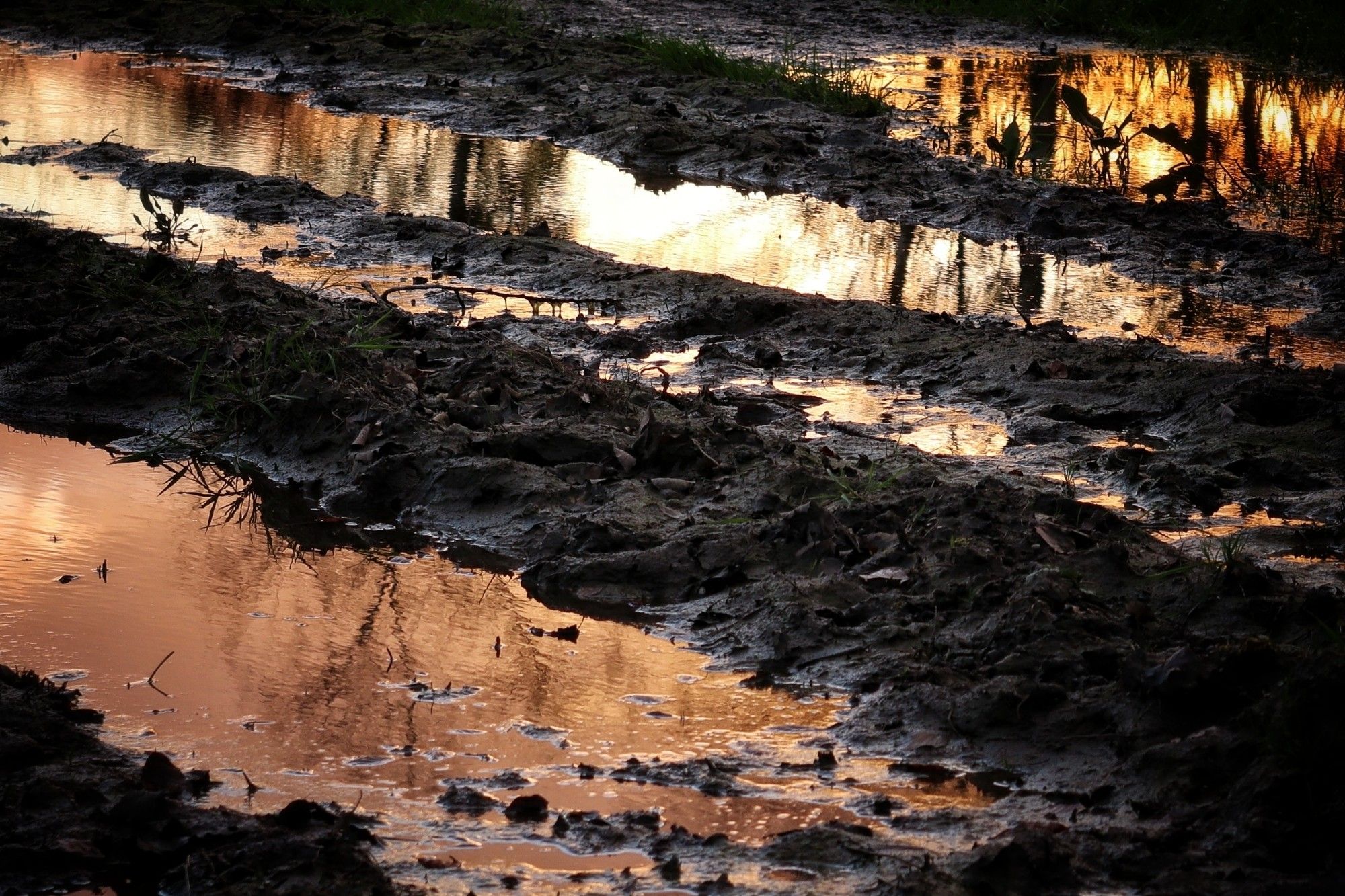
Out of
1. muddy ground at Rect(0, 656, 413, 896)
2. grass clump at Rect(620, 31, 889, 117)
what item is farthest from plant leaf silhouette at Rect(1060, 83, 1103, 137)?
muddy ground at Rect(0, 656, 413, 896)

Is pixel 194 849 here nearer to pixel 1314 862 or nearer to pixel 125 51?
pixel 1314 862

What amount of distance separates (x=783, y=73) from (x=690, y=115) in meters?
1.35

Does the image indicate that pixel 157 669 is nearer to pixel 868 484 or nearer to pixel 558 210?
pixel 868 484

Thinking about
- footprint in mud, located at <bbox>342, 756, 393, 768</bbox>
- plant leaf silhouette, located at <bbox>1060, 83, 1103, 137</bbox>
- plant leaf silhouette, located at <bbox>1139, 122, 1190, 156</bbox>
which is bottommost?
footprint in mud, located at <bbox>342, 756, 393, 768</bbox>

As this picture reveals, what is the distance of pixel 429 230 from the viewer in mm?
7586

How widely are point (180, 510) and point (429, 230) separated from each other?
332 cm

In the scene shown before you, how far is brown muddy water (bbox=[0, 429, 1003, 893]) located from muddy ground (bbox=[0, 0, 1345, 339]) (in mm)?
4343

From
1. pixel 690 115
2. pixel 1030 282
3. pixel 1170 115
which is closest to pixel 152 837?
pixel 1030 282

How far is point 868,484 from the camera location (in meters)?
4.34

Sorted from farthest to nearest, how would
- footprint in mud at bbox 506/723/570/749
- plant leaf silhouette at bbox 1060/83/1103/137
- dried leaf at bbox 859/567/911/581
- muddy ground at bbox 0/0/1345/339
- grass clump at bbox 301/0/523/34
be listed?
grass clump at bbox 301/0/523/34 → plant leaf silhouette at bbox 1060/83/1103/137 → muddy ground at bbox 0/0/1345/339 → dried leaf at bbox 859/567/911/581 → footprint in mud at bbox 506/723/570/749

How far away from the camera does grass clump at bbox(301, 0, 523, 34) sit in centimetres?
1437

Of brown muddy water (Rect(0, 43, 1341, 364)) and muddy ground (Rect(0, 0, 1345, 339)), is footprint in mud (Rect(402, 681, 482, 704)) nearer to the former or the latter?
brown muddy water (Rect(0, 43, 1341, 364))

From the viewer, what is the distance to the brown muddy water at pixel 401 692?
9.65 feet

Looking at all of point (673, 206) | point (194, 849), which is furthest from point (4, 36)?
point (194, 849)
